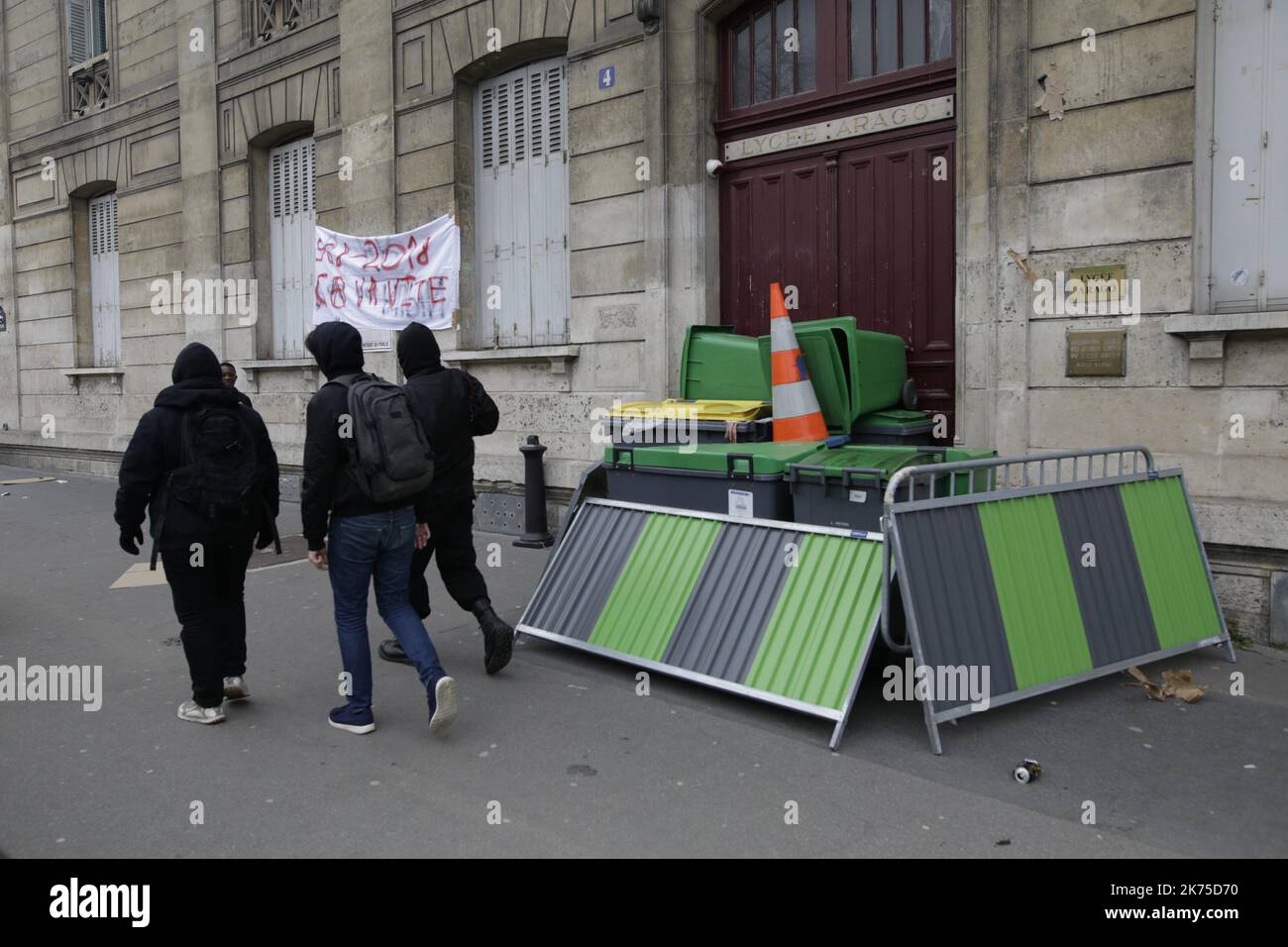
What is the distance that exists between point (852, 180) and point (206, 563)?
5.60 m

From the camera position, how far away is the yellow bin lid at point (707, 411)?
280 inches

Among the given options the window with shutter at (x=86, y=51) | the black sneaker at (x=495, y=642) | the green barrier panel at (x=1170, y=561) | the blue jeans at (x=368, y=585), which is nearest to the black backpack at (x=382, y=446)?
the blue jeans at (x=368, y=585)

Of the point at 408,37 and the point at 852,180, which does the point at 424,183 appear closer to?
the point at 408,37

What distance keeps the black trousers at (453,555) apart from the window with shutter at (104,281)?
1305cm

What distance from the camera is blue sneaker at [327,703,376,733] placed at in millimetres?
4875

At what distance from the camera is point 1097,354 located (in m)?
6.70

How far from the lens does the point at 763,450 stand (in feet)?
18.4

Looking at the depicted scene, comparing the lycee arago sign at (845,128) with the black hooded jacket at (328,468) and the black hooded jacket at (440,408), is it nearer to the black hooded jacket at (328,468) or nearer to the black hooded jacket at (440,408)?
the black hooded jacket at (440,408)

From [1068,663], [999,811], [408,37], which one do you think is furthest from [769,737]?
[408,37]

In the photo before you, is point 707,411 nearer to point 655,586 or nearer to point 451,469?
point 655,586

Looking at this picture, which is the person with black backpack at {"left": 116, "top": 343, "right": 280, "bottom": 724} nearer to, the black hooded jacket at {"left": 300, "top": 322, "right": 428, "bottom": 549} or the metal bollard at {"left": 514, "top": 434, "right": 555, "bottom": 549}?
the black hooded jacket at {"left": 300, "top": 322, "right": 428, "bottom": 549}

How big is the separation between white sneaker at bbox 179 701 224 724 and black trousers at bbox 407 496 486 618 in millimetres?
1130

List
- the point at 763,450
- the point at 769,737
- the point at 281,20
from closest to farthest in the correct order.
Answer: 1. the point at 769,737
2. the point at 763,450
3. the point at 281,20

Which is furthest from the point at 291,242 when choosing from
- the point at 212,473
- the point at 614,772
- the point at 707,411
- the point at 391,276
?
the point at 614,772
